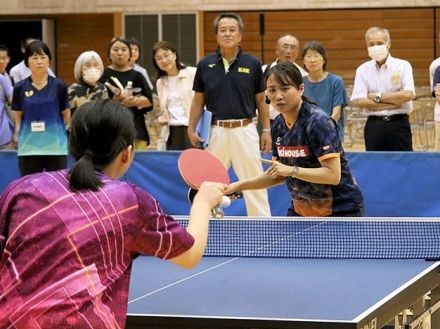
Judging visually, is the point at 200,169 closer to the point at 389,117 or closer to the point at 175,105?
the point at 389,117

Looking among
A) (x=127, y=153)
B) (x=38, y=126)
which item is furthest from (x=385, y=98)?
(x=127, y=153)

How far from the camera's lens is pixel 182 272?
16.1 ft

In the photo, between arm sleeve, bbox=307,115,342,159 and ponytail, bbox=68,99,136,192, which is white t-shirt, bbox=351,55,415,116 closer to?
arm sleeve, bbox=307,115,342,159

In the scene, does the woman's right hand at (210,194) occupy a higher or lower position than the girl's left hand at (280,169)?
higher

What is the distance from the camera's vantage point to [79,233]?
2.93m

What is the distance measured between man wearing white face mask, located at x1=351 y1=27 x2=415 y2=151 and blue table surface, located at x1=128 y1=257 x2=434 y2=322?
416 cm

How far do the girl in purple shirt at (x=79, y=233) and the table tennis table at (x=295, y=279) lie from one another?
0.82m

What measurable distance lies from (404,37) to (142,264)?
1237 cm

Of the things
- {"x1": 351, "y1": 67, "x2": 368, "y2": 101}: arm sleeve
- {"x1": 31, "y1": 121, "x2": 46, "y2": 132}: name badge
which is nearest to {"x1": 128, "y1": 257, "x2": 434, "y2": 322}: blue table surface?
{"x1": 31, "y1": 121, "x2": 46, "y2": 132}: name badge

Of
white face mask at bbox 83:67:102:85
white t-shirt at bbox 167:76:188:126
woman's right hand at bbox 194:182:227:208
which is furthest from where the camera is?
white t-shirt at bbox 167:76:188:126

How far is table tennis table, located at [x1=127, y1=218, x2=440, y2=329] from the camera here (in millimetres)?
3797

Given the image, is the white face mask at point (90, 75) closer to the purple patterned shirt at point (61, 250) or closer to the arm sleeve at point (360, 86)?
the arm sleeve at point (360, 86)

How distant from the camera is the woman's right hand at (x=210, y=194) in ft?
11.0

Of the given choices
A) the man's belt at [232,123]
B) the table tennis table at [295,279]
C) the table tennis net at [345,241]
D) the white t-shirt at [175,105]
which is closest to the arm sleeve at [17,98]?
the white t-shirt at [175,105]
